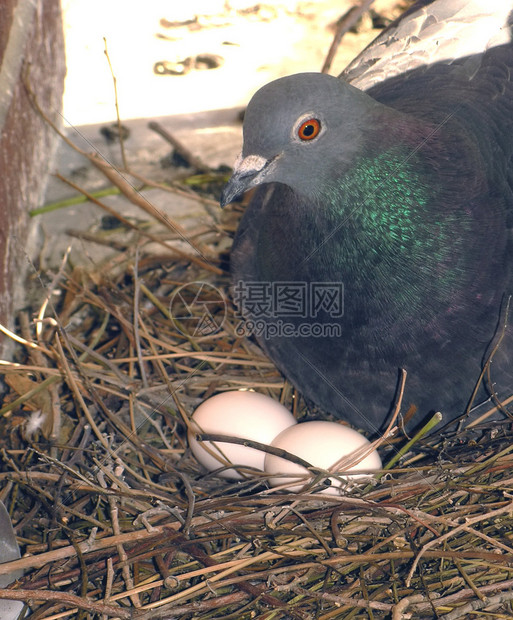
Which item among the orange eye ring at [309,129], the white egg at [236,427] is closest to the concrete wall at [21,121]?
the white egg at [236,427]

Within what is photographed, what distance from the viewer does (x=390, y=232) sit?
6.21 feet

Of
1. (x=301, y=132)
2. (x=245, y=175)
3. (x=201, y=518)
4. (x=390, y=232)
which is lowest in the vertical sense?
(x=201, y=518)

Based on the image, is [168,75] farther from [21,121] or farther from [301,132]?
[301,132]

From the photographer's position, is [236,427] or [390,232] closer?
[390,232]

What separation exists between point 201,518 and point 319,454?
1.16ft

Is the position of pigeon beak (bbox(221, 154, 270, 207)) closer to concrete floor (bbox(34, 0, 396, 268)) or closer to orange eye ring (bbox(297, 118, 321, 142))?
orange eye ring (bbox(297, 118, 321, 142))

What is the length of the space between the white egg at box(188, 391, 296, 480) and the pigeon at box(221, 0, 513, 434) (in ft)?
0.59

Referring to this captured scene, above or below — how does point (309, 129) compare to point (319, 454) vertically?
above

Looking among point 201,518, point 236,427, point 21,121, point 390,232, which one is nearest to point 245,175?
point 390,232

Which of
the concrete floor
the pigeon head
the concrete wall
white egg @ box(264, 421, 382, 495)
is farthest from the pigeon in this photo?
the concrete floor

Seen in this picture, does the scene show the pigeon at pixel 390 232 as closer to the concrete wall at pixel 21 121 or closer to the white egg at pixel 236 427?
the white egg at pixel 236 427

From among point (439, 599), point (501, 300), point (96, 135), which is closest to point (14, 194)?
point (96, 135)

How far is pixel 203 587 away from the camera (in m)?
1.86

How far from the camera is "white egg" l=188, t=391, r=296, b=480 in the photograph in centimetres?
217
